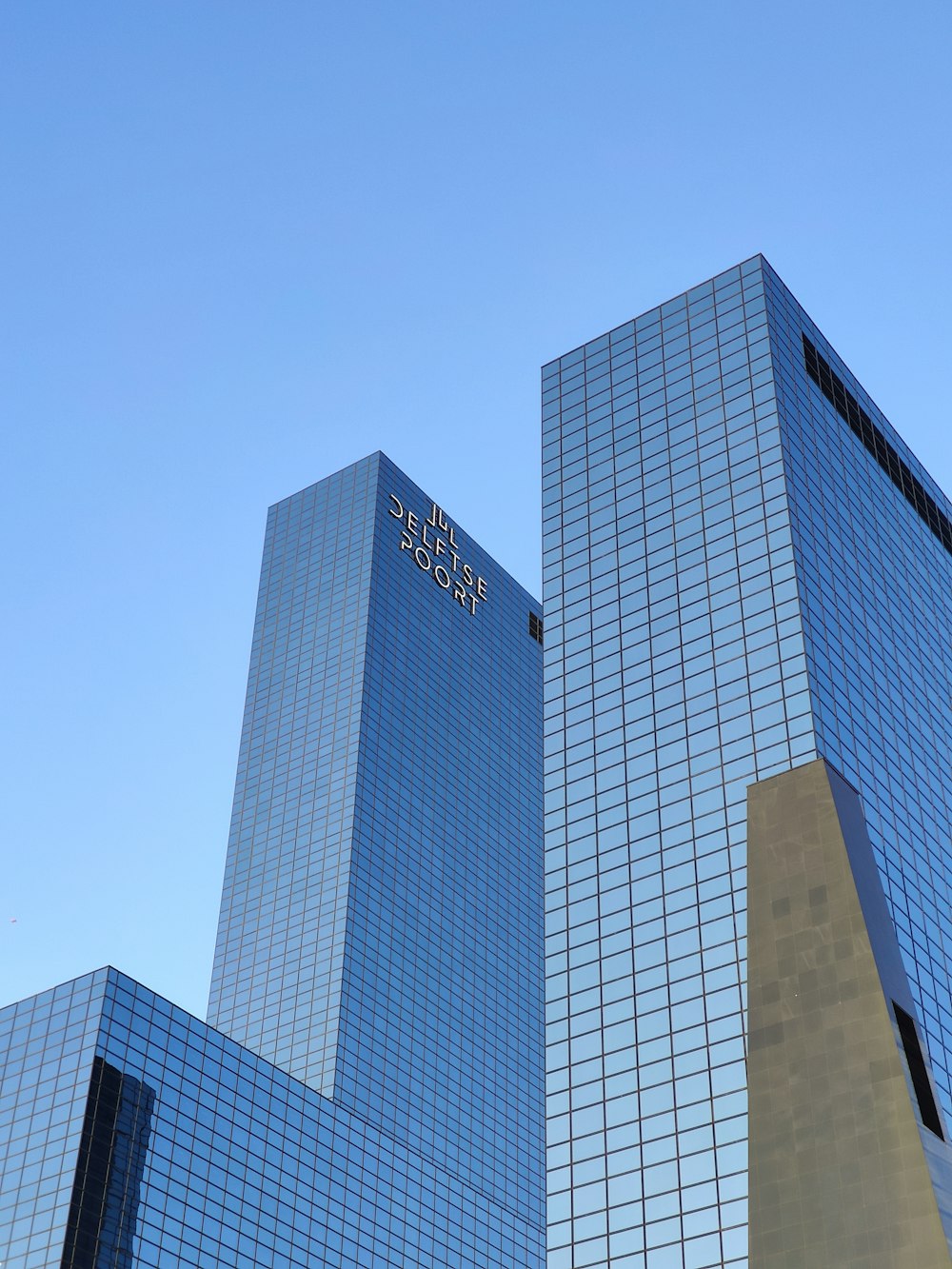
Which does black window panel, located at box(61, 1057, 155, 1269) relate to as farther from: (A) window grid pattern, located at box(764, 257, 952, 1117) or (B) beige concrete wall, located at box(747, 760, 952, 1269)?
(A) window grid pattern, located at box(764, 257, 952, 1117)

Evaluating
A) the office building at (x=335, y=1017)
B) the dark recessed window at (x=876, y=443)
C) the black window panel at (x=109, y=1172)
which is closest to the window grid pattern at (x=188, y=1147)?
the office building at (x=335, y=1017)

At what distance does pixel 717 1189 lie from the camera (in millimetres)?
79250

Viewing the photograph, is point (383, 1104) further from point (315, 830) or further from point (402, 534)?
point (402, 534)

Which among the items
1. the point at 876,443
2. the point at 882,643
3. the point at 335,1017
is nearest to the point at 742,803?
the point at 882,643

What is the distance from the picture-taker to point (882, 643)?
344 feet

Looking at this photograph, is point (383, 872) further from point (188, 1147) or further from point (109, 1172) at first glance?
point (109, 1172)

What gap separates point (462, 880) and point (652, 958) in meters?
96.0

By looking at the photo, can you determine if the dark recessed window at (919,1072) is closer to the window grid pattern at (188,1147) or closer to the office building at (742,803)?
the office building at (742,803)

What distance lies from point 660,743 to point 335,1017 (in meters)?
67.3

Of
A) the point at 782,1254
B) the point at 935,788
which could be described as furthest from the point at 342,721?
the point at 782,1254

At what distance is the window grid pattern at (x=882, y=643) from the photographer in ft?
298

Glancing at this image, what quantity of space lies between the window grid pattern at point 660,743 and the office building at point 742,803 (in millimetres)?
168

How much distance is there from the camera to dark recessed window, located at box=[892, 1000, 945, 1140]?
6869 cm

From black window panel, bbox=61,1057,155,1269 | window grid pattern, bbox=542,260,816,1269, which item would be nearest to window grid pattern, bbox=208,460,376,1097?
black window panel, bbox=61,1057,155,1269
